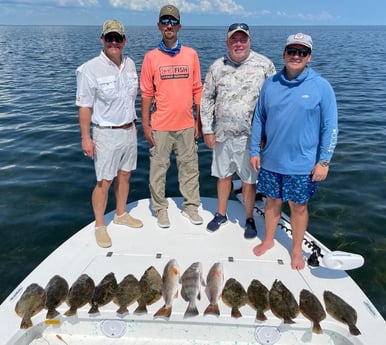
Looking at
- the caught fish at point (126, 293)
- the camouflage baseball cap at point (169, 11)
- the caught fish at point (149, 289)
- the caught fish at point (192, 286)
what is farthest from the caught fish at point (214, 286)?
the camouflage baseball cap at point (169, 11)

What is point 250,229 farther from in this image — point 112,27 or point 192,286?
point 112,27

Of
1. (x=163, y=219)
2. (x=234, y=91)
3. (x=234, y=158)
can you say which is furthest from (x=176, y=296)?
(x=234, y=91)

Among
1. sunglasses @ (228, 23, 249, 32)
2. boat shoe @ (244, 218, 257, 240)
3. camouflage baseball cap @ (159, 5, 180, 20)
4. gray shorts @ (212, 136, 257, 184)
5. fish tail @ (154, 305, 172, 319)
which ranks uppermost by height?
camouflage baseball cap @ (159, 5, 180, 20)

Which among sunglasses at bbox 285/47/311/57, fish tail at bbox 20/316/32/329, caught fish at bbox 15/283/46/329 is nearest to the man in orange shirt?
sunglasses at bbox 285/47/311/57

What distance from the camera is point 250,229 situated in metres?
5.19

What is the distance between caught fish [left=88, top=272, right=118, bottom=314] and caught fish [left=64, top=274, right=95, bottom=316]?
67 mm

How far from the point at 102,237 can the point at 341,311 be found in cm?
317

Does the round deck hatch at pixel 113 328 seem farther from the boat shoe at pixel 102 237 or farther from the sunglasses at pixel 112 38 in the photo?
the sunglasses at pixel 112 38

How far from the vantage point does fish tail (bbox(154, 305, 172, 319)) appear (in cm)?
365

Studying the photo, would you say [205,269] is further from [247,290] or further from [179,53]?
[179,53]

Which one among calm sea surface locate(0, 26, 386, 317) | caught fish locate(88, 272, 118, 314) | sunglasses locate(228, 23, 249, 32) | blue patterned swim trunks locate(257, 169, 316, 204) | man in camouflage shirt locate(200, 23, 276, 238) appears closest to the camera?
caught fish locate(88, 272, 118, 314)

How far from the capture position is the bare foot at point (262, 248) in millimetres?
4742

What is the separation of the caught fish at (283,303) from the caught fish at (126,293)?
1.49 meters

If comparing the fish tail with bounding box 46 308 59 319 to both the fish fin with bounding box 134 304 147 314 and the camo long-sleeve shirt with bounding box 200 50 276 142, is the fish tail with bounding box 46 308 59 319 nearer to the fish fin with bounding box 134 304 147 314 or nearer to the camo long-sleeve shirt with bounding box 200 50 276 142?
the fish fin with bounding box 134 304 147 314
